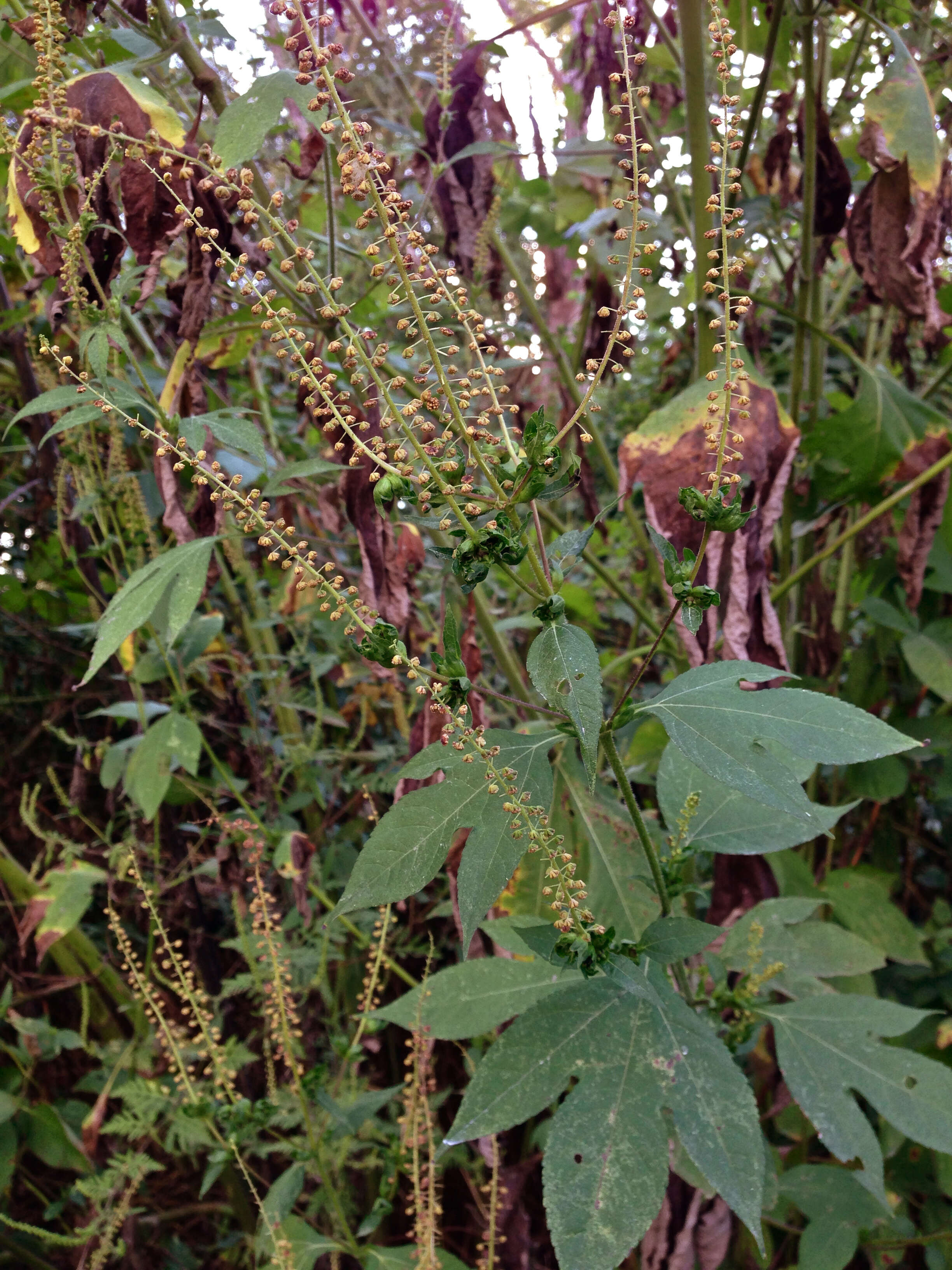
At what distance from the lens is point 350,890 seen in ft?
2.05

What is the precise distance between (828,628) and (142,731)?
1.19 meters

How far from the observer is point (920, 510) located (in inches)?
51.6

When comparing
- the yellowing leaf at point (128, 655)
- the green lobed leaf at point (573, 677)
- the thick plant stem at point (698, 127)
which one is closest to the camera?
the green lobed leaf at point (573, 677)

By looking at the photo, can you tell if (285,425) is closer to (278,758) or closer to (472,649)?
(278,758)

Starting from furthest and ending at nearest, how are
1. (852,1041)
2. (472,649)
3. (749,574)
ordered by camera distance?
1. (472,649)
2. (749,574)
3. (852,1041)

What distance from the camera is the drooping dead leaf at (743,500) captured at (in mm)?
1050

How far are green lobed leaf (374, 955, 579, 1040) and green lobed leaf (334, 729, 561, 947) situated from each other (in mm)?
292

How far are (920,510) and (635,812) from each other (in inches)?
34.1

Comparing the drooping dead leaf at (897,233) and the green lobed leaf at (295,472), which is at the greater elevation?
the drooping dead leaf at (897,233)

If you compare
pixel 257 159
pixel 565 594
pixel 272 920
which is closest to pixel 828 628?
pixel 565 594

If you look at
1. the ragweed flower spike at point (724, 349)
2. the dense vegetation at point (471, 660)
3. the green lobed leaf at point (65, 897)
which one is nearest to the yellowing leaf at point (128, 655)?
the dense vegetation at point (471, 660)

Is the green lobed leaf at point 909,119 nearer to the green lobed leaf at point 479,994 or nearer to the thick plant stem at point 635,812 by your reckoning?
the thick plant stem at point 635,812

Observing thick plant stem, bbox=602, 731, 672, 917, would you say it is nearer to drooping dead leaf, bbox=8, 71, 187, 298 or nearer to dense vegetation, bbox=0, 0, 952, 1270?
dense vegetation, bbox=0, 0, 952, 1270

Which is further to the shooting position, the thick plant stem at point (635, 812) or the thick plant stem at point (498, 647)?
the thick plant stem at point (498, 647)
